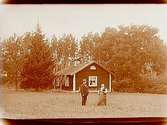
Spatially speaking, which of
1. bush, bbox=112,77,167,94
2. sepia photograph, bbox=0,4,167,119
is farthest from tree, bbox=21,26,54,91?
bush, bbox=112,77,167,94

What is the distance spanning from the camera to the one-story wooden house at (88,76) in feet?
4.52

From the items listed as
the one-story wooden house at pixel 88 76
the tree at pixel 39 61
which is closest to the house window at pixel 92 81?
the one-story wooden house at pixel 88 76

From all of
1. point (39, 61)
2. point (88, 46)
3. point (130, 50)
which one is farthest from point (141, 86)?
point (39, 61)

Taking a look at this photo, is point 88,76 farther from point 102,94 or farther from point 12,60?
point 12,60

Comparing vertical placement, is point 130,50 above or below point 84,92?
above

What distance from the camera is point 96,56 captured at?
1.39 m

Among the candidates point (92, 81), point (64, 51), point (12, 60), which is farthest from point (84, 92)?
point (12, 60)

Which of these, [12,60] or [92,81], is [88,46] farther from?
[12,60]

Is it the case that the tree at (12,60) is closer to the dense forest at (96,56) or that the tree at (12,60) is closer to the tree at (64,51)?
the dense forest at (96,56)

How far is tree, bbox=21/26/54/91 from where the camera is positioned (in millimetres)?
1380

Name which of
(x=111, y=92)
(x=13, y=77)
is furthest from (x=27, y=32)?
(x=111, y=92)

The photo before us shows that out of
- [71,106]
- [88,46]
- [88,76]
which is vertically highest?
[88,46]

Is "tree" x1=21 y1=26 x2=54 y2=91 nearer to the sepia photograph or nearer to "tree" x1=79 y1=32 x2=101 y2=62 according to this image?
the sepia photograph

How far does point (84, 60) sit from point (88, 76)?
63mm
